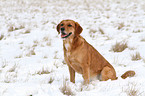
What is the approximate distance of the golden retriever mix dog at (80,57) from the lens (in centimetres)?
314

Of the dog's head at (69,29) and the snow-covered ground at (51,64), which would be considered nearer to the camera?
the snow-covered ground at (51,64)

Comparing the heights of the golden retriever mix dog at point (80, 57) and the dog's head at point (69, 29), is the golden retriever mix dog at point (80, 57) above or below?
below

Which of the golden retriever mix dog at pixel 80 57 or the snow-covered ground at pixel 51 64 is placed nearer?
the snow-covered ground at pixel 51 64

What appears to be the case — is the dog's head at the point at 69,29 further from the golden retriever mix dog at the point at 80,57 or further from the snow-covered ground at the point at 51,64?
the snow-covered ground at the point at 51,64

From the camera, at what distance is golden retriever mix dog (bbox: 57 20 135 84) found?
314cm

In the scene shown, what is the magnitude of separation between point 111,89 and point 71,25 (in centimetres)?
136

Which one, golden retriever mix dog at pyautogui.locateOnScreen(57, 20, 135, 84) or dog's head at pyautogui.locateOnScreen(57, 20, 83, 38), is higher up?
dog's head at pyautogui.locateOnScreen(57, 20, 83, 38)

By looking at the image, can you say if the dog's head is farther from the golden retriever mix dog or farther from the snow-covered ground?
the snow-covered ground

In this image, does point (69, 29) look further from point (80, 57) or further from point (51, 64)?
point (51, 64)

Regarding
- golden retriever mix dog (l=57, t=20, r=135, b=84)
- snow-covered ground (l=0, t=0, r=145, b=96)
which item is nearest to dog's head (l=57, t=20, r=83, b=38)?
golden retriever mix dog (l=57, t=20, r=135, b=84)

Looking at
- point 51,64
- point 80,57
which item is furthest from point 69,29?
point 51,64

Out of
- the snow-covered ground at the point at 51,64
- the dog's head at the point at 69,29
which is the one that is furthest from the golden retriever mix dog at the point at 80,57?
the snow-covered ground at the point at 51,64

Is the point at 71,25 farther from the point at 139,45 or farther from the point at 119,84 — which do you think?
the point at 139,45

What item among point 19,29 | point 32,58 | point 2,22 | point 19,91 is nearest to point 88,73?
point 19,91
